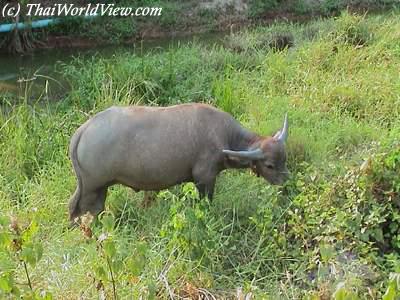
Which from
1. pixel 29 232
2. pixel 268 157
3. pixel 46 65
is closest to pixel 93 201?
pixel 268 157

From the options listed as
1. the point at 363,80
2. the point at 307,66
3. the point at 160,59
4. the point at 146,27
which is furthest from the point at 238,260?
the point at 146,27

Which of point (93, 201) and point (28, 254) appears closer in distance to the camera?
point (28, 254)

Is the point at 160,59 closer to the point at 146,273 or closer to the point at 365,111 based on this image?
the point at 365,111

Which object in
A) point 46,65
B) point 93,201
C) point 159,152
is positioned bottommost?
point 46,65

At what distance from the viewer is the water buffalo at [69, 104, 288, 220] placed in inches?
191

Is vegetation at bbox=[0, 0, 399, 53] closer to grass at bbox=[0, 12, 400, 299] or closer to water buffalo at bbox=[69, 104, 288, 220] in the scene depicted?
grass at bbox=[0, 12, 400, 299]

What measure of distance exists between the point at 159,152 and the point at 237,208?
74cm

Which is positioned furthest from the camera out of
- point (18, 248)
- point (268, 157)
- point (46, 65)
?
point (46, 65)

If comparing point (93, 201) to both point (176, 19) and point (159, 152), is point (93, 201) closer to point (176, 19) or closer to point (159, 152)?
point (159, 152)

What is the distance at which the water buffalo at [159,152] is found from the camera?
4.86m

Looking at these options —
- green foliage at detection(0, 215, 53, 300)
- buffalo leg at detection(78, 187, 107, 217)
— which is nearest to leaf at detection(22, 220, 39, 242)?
green foliage at detection(0, 215, 53, 300)

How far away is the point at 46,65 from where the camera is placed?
11914mm

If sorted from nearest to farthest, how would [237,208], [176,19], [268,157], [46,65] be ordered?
1. [268,157]
2. [237,208]
3. [46,65]
4. [176,19]

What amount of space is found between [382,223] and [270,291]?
918mm
